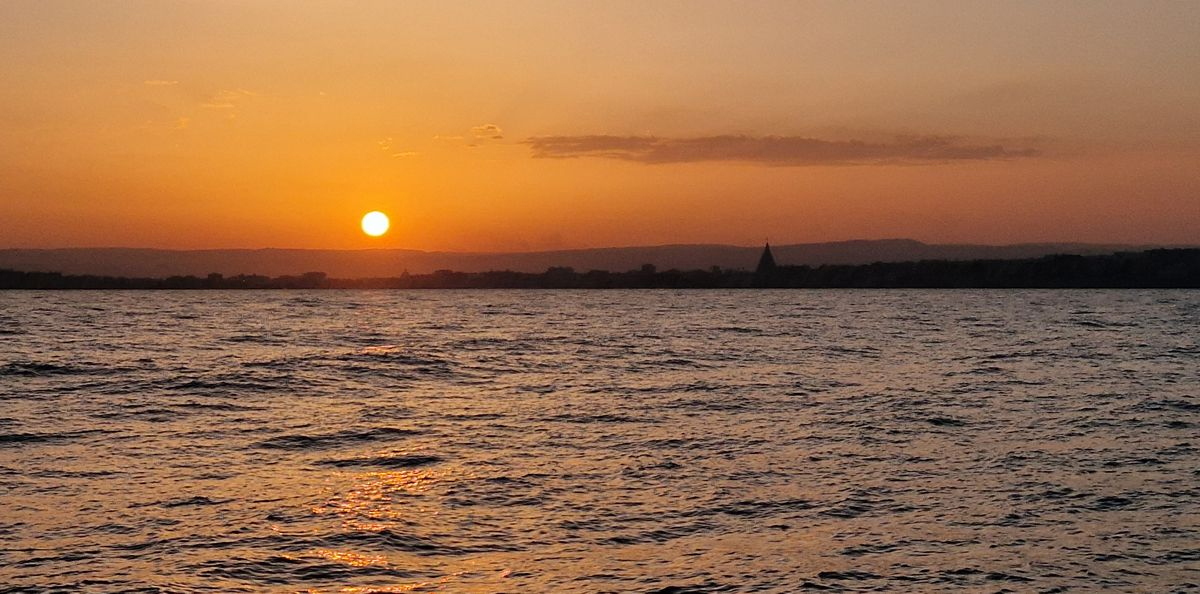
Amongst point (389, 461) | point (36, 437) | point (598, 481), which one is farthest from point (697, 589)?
point (36, 437)

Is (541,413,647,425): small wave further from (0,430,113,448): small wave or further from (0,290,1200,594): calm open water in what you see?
(0,430,113,448): small wave

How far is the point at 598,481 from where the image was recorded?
74.7 feet

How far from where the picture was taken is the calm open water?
1592 cm

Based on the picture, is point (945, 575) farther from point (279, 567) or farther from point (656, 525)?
point (279, 567)

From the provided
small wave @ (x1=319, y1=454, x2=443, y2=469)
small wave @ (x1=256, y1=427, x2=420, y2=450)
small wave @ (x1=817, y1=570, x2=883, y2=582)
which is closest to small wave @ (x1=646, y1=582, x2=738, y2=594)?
small wave @ (x1=817, y1=570, x2=883, y2=582)

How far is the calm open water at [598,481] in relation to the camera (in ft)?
52.2

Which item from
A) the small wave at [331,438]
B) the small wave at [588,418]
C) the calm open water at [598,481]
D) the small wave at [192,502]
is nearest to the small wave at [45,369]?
the calm open water at [598,481]

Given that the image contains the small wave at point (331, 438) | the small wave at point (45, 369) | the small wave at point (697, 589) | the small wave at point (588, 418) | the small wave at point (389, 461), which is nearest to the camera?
the small wave at point (697, 589)

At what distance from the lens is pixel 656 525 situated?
18.7 metres

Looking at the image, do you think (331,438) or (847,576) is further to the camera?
(331,438)

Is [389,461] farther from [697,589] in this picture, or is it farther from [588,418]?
[697,589]

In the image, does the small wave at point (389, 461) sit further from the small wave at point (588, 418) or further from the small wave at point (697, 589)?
the small wave at point (697, 589)

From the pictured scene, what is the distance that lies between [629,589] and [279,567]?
5.21 metres

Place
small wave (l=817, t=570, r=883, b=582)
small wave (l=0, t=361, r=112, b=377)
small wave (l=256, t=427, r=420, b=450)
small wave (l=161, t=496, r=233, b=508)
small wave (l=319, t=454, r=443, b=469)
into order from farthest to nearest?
small wave (l=0, t=361, r=112, b=377), small wave (l=256, t=427, r=420, b=450), small wave (l=319, t=454, r=443, b=469), small wave (l=161, t=496, r=233, b=508), small wave (l=817, t=570, r=883, b=582)
